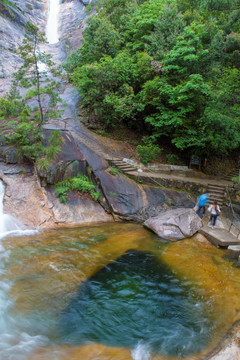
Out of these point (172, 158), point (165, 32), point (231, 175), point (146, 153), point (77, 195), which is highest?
point (165, 32)

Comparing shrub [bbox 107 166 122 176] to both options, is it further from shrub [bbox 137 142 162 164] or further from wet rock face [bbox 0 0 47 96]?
wet rock face [bbox 0 0 47 96]

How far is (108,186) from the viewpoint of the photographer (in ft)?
39.2

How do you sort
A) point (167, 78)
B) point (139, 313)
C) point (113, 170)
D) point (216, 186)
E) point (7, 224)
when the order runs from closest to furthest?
point (139, 313) → point (7, 224) → point (113, 170) → point (216, 186) → point (167, 78)

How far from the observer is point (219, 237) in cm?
920

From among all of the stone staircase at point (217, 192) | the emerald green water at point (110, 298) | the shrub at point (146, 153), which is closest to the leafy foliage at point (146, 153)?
the shrub at point (146, 153)

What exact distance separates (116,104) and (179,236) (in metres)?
9.67

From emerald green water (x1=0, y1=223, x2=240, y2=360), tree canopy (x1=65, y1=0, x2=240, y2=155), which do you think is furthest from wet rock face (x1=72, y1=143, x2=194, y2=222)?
tree canopy (x1=65, y1=0, x2=240, y2=155)

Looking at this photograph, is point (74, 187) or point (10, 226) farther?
point (74, 187)

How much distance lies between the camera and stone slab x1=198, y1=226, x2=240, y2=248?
891cm

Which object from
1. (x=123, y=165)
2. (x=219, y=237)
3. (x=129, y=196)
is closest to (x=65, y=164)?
(x=123, y=165)

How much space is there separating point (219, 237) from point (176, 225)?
1800mm

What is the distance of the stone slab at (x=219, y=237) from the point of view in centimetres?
891

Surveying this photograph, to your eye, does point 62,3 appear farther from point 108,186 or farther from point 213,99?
point 108,186

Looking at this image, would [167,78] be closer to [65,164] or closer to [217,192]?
[217,192]
